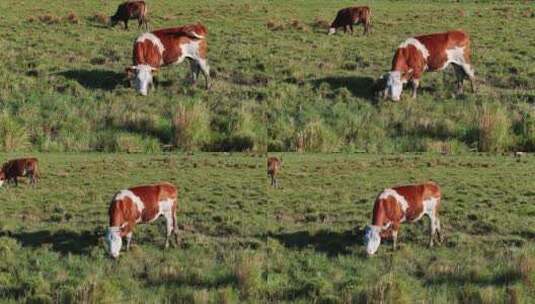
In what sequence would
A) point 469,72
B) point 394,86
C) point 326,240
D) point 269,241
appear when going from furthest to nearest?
point 469,72
point 394,86
point 326,240
point 269,241

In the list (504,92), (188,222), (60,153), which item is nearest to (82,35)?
(60,153)

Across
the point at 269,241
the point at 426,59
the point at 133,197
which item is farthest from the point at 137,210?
the point at 426,59

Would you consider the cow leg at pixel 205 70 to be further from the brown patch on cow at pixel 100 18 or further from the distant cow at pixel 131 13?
the brown patch on cow at pixel 100 18

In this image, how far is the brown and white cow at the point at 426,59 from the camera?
2730 cm

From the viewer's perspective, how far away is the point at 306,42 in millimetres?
36781

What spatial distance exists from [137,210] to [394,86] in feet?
36.2

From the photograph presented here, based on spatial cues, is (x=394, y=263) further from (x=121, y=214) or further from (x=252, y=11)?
(x=252, y=11)

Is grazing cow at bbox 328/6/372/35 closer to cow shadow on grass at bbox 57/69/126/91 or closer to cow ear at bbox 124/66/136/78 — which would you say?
cow shadow on grass at bbox 57/69/126/91

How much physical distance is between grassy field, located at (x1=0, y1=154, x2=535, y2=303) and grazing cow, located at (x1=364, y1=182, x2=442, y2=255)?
0.28m

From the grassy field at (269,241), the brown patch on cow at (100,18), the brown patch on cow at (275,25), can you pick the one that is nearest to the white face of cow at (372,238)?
the grassy field at (269,241)

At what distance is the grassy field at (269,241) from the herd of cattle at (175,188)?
1.20 ft

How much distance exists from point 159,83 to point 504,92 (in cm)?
999

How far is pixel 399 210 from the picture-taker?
1817cm

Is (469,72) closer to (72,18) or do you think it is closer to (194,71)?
(194,71)
